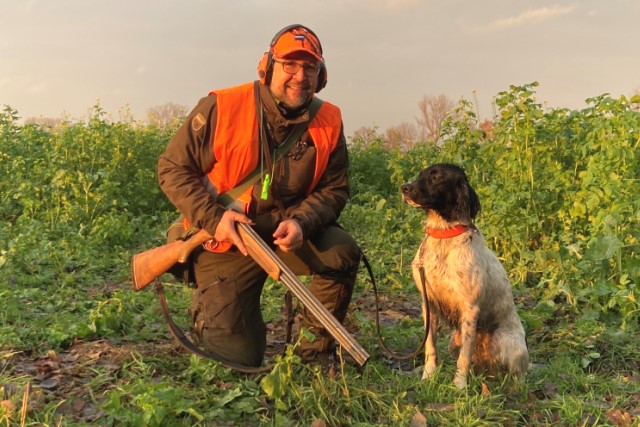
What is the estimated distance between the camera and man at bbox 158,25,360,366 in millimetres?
3783

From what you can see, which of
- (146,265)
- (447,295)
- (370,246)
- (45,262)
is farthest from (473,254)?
(45,262)

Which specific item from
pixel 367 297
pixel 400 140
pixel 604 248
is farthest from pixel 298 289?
pixel 400 140

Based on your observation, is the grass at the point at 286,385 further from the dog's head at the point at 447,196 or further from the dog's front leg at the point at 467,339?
the dog's head at the point at 447,196

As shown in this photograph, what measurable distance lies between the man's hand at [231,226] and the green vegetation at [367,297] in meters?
0.75

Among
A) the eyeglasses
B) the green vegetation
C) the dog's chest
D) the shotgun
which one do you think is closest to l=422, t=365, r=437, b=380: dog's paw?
the green vegetation

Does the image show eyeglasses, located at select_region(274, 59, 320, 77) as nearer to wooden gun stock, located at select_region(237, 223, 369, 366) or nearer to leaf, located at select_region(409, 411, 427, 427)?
wooden gun stock, located at select_region(237, 223, 369, 366)

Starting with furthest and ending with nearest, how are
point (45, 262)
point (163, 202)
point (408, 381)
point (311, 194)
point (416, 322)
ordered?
1. point (163, 202)
2. point (45, 262)
3. point (416, 322)
4. point (311, 194)
5. point (408, 381)

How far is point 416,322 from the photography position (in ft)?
16.9

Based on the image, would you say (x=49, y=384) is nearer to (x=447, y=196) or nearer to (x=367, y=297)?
(x=447, y=196)

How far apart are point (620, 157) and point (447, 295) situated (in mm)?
2540

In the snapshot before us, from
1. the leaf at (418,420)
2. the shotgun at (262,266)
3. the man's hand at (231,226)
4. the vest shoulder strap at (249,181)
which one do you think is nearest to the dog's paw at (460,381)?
the leaf at (418,420)

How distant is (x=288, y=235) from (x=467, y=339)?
51.3 inches

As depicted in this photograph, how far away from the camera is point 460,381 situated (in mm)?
3766

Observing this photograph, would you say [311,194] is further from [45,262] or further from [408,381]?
[45,262]
